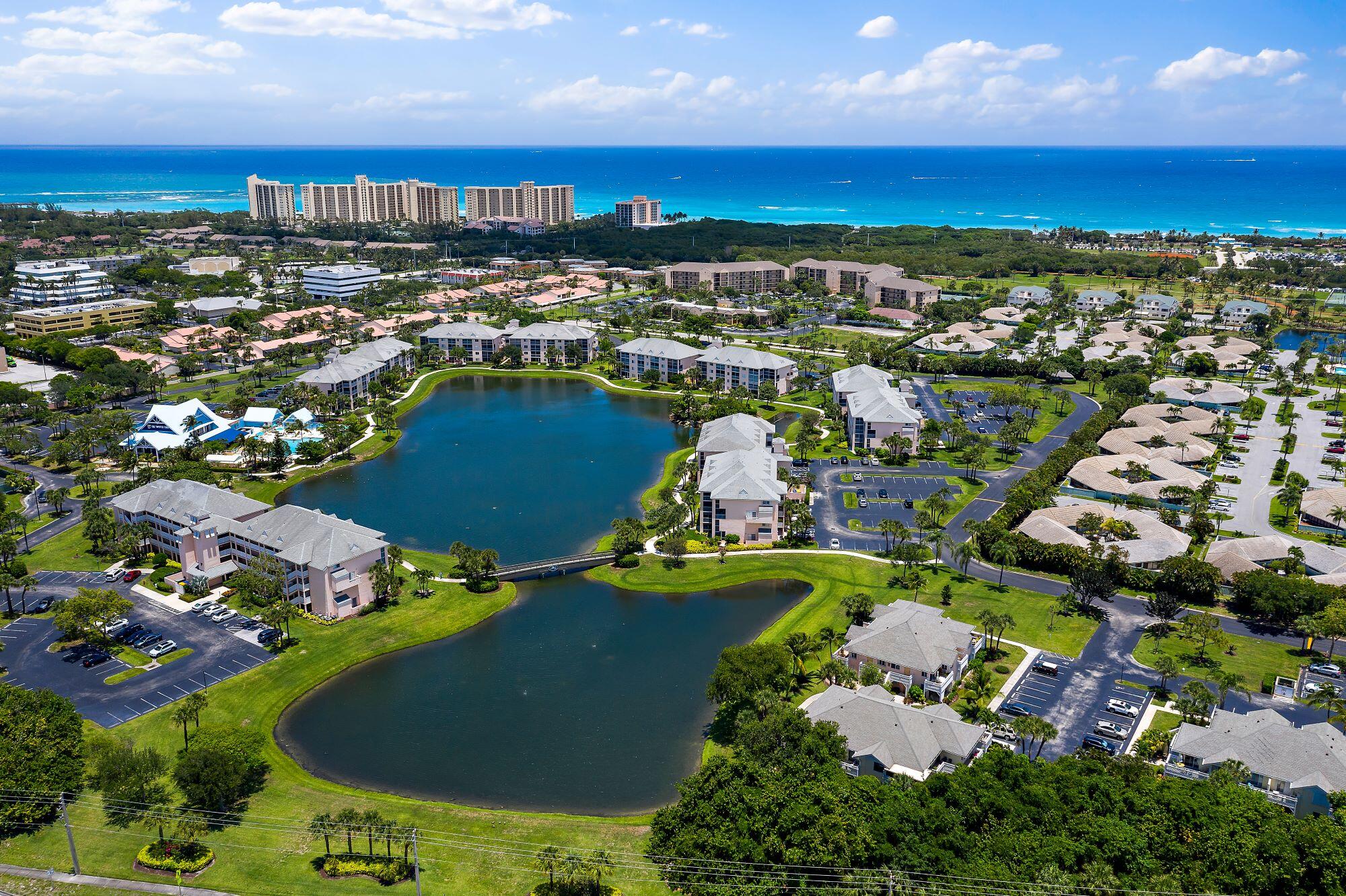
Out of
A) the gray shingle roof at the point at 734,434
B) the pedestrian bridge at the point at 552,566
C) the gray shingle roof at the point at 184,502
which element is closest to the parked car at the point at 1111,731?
the pedestrian bridge at the point at 552,566

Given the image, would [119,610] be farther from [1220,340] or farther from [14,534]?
[1220,340]

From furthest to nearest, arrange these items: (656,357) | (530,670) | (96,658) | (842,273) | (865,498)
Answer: (842,273)
(656,357)
(865,498)
(530,670)
(96,658)

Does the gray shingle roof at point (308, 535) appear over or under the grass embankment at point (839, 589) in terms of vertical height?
over

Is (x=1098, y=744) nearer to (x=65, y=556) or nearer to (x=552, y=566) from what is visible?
(x=552, y=566)

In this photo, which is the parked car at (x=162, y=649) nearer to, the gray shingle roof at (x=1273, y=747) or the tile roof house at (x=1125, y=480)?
the gray shingle roof at (x=1273, y=747)

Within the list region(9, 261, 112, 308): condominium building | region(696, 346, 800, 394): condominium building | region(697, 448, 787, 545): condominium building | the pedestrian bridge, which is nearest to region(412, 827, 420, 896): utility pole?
the pedestrian bridge

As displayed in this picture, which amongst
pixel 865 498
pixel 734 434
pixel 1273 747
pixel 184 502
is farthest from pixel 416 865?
pixel 734 434
